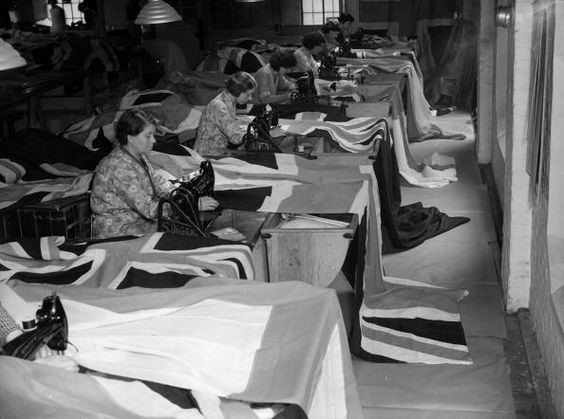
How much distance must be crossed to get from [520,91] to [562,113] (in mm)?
1008

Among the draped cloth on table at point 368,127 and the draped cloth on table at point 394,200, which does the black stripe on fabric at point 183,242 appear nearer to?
the draped cloth on table at point 394,200

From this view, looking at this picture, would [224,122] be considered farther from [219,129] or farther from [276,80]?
[276,80]

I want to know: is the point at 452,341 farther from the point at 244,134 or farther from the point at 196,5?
the point at 196,5

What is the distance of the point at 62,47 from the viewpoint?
10094 mm

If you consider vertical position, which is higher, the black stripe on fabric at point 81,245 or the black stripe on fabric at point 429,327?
the black stripe on fabric at point 81,245

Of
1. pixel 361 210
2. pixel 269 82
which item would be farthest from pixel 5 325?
pixel 269 82

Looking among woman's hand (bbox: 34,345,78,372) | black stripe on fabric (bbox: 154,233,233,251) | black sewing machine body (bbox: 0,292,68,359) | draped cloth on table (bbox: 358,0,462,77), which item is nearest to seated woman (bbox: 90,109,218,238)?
black stripe on fabric (bbox: 154,233,233,251)

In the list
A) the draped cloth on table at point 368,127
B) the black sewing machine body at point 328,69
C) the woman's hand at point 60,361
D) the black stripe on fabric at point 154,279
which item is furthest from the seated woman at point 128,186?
the black sewing machine body at point 328,69

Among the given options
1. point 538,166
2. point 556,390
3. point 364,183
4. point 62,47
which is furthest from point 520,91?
point 62,47

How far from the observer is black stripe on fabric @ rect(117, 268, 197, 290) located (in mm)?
3389

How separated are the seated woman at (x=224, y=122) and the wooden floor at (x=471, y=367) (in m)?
1.50

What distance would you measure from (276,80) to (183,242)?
17.0 feet

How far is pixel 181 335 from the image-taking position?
2.78 metres

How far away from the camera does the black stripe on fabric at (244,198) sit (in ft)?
15.6
